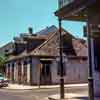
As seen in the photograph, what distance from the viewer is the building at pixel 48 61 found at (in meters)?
43.6

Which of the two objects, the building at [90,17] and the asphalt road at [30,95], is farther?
the asphalt road at [30,95]

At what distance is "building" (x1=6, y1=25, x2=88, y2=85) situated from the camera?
4359 cm

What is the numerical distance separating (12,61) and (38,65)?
9.08m

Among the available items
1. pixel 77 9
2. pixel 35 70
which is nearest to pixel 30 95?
pixel 77 9

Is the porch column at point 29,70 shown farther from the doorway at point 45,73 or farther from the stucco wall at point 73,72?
the stucco wall at point 73,72

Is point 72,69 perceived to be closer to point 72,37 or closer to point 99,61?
point 72,37

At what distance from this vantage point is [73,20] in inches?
922

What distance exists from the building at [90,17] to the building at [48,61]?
2016cm

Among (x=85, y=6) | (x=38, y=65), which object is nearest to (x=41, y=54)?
(x=38, y=65)

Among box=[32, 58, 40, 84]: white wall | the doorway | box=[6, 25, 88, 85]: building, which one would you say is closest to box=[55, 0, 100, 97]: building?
box=[6, 25, 88, 85]: building

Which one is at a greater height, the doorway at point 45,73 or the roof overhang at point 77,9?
the roof overhang at point 77,9

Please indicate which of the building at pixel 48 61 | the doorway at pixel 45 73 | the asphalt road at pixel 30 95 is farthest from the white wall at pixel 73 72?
the asphalt road at pixel 30 95

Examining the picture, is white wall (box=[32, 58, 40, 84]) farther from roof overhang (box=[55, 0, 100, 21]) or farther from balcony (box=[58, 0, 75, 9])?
balcony (box=[58, 0, 75, 9])

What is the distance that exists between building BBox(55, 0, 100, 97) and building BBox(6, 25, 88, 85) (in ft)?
66.1
